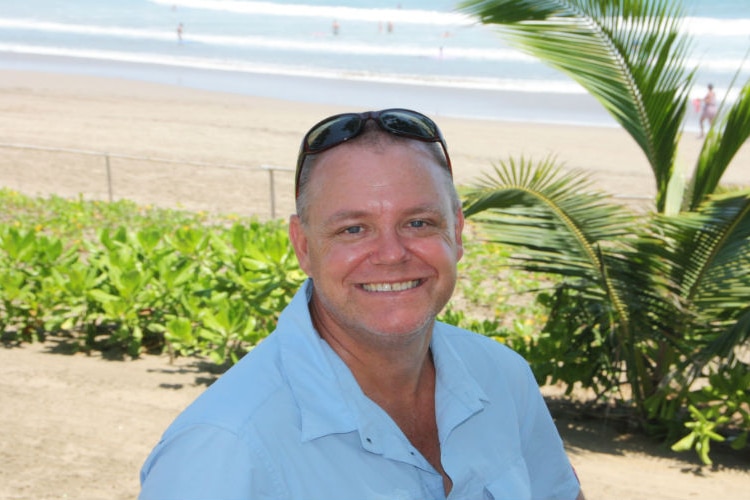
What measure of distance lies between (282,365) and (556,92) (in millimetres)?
24613

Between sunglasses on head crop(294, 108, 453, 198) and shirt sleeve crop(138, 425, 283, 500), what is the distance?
0.67m

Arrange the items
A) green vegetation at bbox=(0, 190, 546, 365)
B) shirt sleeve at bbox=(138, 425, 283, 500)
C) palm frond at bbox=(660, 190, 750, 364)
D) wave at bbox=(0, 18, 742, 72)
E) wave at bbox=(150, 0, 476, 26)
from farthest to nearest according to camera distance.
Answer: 1. wave at bbox=(150, 0, 476, 26)
2. wave at bbox=(0, 18, 742, 72)
3. green vegetation at bbox=(0, 190, 546, 365)
4. palm frond at bbox=(660, 190, 750, 364)
5. shirt sleeve at bbox=(138, 425, 283, 500)

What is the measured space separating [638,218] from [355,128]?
3598 millimetres

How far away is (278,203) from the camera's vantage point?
497 inches

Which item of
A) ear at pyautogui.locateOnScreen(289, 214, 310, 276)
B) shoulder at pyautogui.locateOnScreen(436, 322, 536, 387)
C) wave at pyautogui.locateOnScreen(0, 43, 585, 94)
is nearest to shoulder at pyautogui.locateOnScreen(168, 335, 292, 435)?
ear at pyautogui.locateOnScreen(289, 214, 310, 276)

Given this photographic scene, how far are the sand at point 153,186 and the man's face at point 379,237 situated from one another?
261 cm

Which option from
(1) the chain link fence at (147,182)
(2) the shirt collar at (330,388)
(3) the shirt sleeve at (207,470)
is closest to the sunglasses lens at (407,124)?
(2) the shirt collar at (330,388)

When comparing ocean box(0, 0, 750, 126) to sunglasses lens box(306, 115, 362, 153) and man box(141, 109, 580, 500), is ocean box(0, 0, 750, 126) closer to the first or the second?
man box(141, 109, 580, 500)

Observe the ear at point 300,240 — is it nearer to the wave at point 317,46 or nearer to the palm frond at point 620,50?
the palm frond at point 620,50

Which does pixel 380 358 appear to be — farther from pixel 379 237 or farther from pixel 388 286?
pixel 379 237

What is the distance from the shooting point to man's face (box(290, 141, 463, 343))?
6.40 ft

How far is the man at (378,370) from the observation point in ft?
5.56

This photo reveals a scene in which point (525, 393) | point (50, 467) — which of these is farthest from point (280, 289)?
point (525, 393)

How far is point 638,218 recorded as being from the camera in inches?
206
